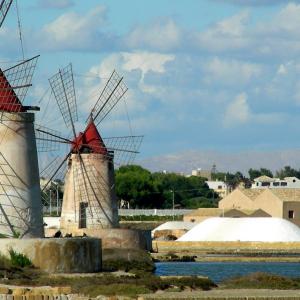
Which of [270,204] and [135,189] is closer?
[270,204]

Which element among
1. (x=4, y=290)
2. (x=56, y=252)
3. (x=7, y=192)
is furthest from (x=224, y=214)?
(x=4, y=290)

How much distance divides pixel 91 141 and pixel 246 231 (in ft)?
59.4

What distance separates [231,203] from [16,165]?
196 ft

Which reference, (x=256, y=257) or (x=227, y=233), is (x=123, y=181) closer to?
(x=227, y=233)

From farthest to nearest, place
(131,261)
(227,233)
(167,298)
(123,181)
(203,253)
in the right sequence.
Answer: (123,181) < (227,233) < (203,253) < (131,261) < (167,298)

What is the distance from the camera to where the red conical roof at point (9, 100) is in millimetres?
37500

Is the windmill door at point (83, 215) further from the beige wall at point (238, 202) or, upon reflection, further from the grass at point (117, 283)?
the beige wall at point (238, 202)

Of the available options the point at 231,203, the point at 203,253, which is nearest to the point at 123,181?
the point at 231,203

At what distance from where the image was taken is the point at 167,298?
1014 inches

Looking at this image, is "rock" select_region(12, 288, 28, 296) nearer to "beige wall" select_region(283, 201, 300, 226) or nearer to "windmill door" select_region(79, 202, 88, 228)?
"windmill door" select_region(79, 202, 88, 228)

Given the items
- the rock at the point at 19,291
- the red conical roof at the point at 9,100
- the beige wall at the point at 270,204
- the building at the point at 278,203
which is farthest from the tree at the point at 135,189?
the rock at the point at 19,291

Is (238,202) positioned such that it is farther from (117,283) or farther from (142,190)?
(117,283)

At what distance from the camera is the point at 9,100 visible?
37625mm

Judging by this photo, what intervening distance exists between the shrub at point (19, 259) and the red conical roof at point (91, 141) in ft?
72.0
